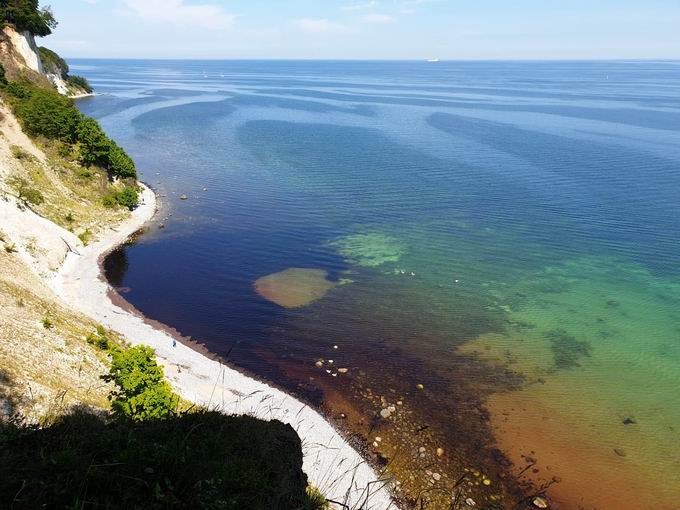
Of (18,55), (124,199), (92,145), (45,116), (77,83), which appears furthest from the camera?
(77,83)

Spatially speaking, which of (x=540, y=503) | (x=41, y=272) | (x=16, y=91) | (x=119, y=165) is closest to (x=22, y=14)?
(x=16, y=91)

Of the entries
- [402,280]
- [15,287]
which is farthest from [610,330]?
[15,287]

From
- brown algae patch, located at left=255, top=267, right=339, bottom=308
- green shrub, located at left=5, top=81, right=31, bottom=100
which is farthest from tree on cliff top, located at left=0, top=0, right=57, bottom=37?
brown algae patch, located at left=255, top=267, right=339, bottom=308

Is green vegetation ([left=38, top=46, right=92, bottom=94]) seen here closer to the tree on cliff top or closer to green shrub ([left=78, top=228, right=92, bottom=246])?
the tree on cliff top

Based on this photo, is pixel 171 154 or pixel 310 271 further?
pixel 171 154

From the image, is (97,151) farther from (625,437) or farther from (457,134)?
(457,134)

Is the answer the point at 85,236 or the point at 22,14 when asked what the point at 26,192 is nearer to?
the point at 85,236

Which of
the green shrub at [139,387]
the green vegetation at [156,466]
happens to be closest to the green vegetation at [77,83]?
the green shrub at [139,387]
